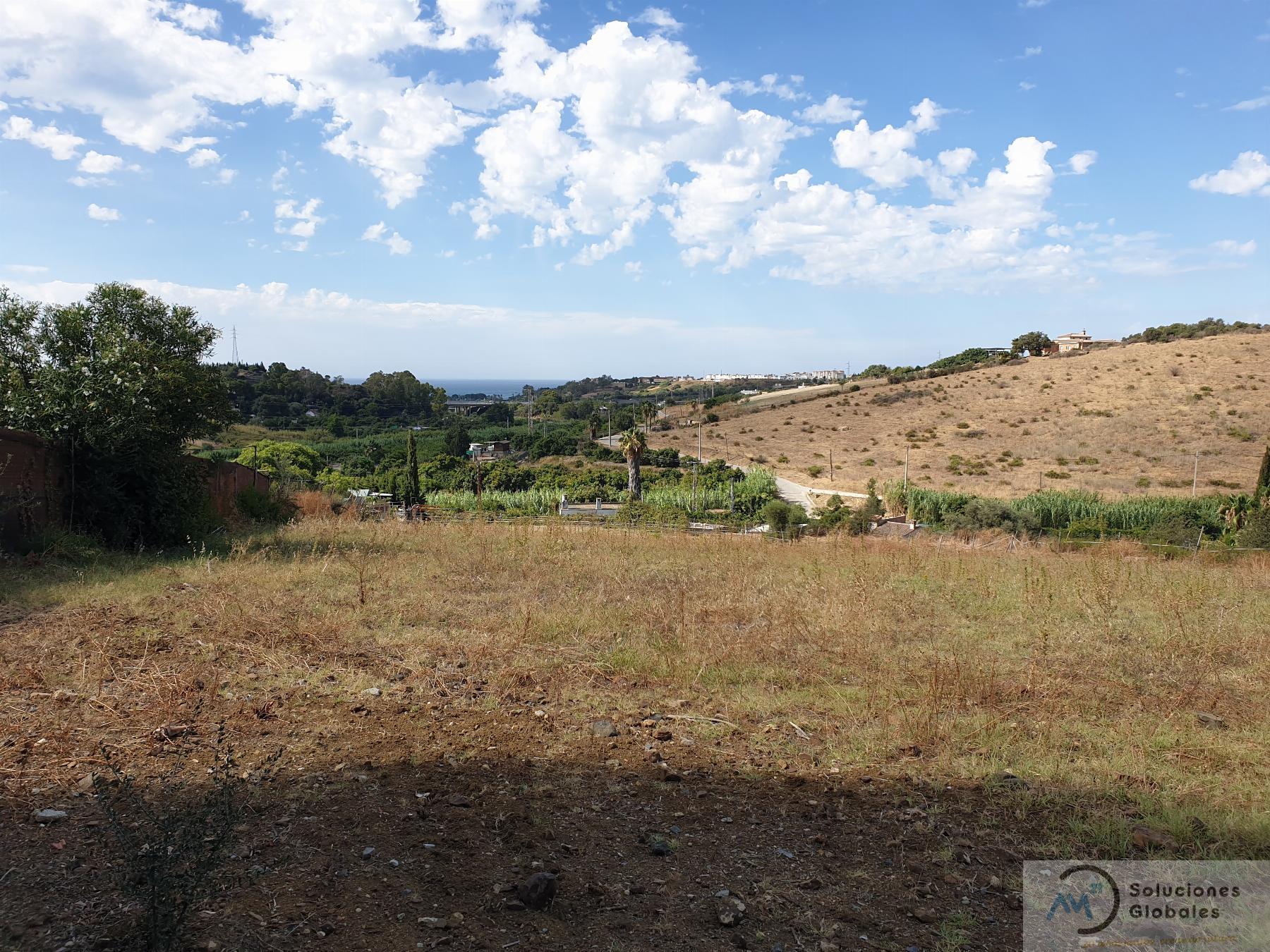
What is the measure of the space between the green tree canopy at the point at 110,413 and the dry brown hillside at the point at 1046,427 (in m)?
39.3

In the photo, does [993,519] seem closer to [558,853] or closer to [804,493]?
[804,493]

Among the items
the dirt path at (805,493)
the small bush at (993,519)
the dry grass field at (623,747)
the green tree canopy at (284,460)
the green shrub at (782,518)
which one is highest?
the green tree canopy at (284,460)

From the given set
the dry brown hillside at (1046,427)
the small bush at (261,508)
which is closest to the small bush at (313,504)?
the small bush at (261,508)

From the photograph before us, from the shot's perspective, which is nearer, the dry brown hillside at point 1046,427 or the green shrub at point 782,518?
the green shrub at point 782,518

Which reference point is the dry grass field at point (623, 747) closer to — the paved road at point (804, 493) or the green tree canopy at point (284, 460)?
the green tree canopy at point (284, 460)

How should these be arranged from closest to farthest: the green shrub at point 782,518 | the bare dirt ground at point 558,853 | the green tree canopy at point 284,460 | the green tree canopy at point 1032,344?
the bare dirt ground at point 558,853 < the green shrub at point 782,518 < the green tree canopy at point 284,460 < the green tree canopy at point 1032,344

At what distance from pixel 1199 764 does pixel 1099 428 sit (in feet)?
196

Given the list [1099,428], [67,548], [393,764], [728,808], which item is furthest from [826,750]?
[1099,428]

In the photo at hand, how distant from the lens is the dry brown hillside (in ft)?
155

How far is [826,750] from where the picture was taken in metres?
5.02

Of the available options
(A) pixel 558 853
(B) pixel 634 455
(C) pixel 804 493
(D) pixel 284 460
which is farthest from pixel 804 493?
(A) pixel 558 853

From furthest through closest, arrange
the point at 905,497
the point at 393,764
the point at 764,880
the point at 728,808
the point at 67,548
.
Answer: the point at 905,497, the point at 67,548, the point at 393,764, the point at 728,808, the point at 764,880

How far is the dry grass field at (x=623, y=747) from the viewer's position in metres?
3.25

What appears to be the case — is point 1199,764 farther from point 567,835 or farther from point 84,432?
point 84,432
